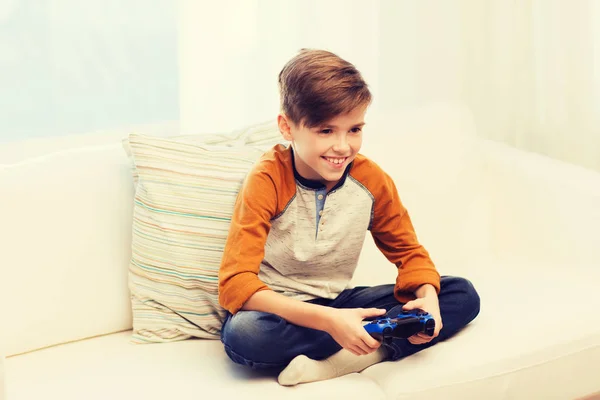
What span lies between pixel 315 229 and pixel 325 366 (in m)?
0.28

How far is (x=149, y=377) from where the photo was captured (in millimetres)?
1542

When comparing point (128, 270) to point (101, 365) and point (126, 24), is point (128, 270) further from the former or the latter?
point (126, 24)

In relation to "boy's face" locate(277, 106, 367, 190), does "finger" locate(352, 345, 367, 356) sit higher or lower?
lower

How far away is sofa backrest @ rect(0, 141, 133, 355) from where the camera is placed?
5.47 feet

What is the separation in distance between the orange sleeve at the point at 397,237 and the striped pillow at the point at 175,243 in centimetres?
29

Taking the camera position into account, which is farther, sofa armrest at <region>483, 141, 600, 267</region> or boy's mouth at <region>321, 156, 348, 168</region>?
sofa armrest at <region>483, 141, 600, 267</region>

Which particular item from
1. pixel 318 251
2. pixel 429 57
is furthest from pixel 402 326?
pixel 429 57

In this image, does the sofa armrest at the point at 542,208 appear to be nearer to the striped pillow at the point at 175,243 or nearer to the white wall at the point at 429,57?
the white wall at the point at 429,57

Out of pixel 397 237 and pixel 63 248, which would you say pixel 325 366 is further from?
pixel 63 248

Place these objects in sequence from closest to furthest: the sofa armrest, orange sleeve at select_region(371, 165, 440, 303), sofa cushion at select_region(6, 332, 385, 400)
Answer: sofa cushion at select_region(6, 332, 385, 400), orange sleeve at select_region(371, 165, 440, 303), the sofa armrest

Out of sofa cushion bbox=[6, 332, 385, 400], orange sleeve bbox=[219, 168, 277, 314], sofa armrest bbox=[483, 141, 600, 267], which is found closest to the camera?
sofa cushion bbox=[6, 332, 385, 400]

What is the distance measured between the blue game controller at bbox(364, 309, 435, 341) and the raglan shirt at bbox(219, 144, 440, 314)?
155 mm

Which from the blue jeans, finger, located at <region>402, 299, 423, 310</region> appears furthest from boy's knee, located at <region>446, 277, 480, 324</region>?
finger, located at <region>402, 299, 423, 310</region>

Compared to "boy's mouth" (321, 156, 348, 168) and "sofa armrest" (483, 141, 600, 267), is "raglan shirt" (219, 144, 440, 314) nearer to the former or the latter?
"boy's mouth" (321, 156, 348, 168)
